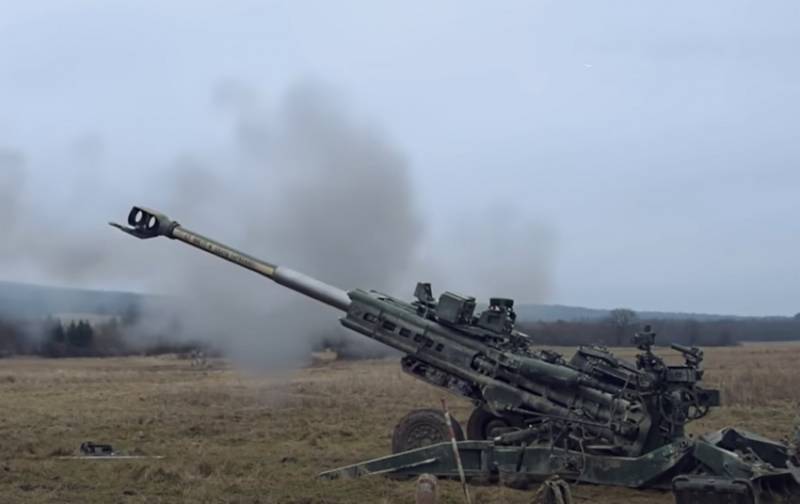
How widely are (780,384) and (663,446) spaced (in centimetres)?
1416

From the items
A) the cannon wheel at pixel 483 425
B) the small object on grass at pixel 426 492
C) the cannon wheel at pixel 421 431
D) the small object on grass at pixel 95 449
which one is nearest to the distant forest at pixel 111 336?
the small object on grass at pixel 95 449

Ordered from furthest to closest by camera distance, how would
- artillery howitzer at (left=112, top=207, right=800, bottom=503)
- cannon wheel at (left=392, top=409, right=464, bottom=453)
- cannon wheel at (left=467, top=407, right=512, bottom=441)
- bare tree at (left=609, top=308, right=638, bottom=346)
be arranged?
bare tree at (left=609, top=308, right=638, bottom=346) → cannon wheel at (left=467, top=407, right=512, bottom=441) → cannon wheel at (left=392, top=409, right=464, bottom=453) → artillery howitzer at (left=112, top=207, right=800, bottom=503)

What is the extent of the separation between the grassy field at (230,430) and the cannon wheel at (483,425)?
1580 mm

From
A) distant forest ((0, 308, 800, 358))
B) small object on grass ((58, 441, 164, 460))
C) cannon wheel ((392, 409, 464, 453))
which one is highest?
distant forest ((0, 308, 800, 358))

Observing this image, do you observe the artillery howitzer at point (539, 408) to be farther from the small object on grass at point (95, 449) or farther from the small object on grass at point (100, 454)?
the small object on grass at point (95, 449)

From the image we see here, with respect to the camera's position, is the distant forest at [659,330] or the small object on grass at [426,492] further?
the distant forest at [659,330]

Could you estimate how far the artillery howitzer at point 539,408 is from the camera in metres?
11.2

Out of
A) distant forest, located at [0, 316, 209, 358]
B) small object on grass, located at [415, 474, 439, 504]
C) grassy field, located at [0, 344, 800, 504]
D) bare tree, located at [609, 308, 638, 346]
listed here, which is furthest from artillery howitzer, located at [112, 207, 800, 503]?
distant forest, located at [0, 316, 209, 358]

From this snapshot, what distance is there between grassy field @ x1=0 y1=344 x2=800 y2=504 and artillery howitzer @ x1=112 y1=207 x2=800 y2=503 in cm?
39

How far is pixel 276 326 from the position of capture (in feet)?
58.1

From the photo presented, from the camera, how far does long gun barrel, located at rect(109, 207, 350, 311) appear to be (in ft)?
46.0

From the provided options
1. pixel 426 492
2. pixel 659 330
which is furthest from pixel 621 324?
pixel 426 492

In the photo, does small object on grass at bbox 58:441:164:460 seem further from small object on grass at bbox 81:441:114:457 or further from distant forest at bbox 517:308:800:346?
distant forest at bbox 517:308:800:346

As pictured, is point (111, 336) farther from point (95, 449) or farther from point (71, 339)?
point (95, 449)
